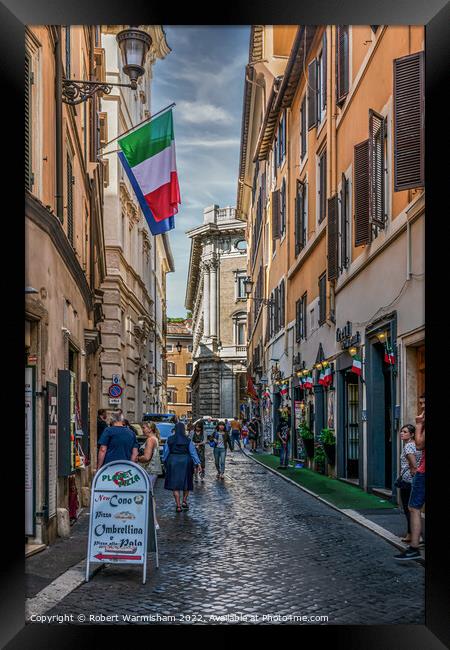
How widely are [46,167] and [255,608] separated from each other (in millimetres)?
5602

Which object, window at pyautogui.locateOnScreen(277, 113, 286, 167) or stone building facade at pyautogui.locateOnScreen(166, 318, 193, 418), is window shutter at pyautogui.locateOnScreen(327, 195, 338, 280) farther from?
stone building facade at pyautogui.locateOnScreen(166, 318, 193, 418)

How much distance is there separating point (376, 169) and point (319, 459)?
19.6 feet

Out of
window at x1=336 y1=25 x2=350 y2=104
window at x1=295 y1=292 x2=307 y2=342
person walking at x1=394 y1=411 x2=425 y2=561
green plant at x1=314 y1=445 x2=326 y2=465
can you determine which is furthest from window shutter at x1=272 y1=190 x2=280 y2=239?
person walking at x1=394 y1=411 x2=425 y2=561

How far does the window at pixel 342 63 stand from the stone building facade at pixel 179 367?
46.3 m

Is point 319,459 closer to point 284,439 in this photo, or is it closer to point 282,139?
point 284,439

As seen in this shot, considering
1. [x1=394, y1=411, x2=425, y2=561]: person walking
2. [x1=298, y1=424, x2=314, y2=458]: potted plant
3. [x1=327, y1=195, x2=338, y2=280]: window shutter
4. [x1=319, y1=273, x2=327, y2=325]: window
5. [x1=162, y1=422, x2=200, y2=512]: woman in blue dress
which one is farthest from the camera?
[x1=298, y1=424, x2=314, y2=458]: potted plant

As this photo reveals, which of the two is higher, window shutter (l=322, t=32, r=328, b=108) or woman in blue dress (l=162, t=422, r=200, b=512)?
window shutter (l=322, t=32, r=328, b=108)

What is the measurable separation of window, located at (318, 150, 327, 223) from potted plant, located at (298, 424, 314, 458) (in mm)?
3985

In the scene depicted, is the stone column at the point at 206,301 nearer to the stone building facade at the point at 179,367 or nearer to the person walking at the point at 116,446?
the stone building facade at the point at 179,367

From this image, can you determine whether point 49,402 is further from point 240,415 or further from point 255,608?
point 240,415

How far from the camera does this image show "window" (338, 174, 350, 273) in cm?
1530

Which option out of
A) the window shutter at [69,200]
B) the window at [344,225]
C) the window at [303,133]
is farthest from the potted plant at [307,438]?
the window shutter at [69,200]

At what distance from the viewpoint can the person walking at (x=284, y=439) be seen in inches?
770
